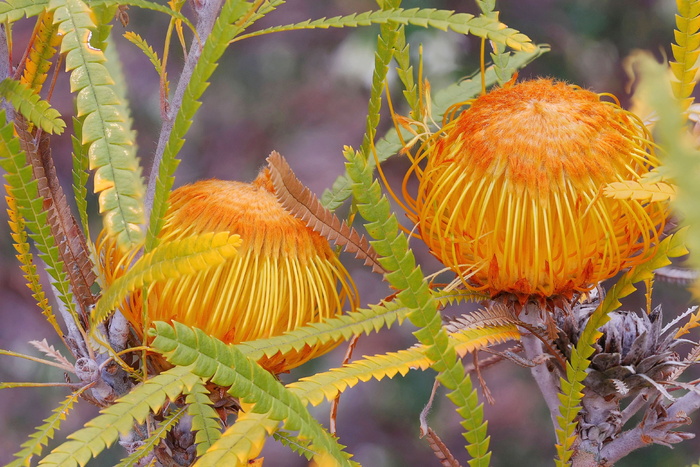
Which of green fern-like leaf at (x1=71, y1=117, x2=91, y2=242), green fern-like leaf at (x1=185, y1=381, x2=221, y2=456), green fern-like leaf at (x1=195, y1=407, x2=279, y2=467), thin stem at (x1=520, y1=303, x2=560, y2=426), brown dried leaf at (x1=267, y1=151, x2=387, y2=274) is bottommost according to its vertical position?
thin stem at (x1=520, y1=303, x2=560, y2=426)

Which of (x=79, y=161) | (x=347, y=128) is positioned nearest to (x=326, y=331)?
(x=79, y=161)

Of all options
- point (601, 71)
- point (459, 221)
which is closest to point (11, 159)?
point (459, 221)

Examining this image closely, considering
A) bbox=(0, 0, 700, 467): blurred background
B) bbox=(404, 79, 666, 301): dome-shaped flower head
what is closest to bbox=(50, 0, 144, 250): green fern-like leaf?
bbox=(404, 79, 666, 301): dome-shaped flower head

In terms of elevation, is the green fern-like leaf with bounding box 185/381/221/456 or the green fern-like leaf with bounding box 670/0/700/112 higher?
the green fern-like leaf with bounding box 670/0/700/112

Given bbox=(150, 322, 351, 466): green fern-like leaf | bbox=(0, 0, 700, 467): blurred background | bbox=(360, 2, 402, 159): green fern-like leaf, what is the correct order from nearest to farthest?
bbox=(150, 322, 351, 466): green fern-like leaf → bbox=(360, 2, 402, 159): green fern-like leaf → bbox=(0, 0, 700, 467): blurred background

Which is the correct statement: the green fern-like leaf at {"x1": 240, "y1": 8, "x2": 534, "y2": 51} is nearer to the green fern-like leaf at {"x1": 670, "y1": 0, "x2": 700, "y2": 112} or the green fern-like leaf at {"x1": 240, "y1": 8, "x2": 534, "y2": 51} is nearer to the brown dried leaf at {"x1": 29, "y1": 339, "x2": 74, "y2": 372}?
the green fern-like leaf at {"x1": 670, "y1": 0, "x2": 700, "y2": 112}

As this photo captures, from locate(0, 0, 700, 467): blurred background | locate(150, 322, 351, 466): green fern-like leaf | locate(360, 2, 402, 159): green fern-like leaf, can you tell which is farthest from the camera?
locate(0, 0, 700, 467): blurred background

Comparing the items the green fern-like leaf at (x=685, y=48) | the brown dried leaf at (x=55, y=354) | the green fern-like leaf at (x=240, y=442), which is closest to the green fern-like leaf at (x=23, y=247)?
the brown dried leaf at (x=55, y=354)

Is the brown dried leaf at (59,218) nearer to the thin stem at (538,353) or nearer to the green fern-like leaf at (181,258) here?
the green fern-like leaf at (181,258)

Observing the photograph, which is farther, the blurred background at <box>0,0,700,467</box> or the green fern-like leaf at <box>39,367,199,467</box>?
the blurred background at <box>0,0,700,467</box>
